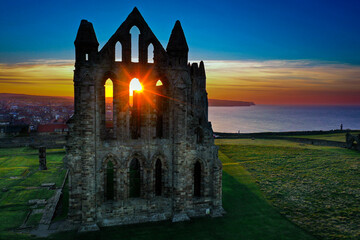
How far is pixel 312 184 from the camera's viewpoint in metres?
28.8

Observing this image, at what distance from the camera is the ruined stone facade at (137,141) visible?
1731 cm

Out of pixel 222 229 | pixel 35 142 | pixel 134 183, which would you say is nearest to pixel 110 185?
pixel 134 183

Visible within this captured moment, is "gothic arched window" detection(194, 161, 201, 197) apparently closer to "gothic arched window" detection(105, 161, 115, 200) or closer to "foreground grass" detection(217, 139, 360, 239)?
"gothic arched window" detection(105, 161, 115, 200)

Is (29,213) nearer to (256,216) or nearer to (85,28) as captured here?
(85,28)

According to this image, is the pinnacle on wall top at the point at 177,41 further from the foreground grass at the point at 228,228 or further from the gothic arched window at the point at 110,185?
the foreground grass at the point at 228,228

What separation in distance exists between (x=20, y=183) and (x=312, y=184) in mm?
30650

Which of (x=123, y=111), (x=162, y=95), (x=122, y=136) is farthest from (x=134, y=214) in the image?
(x=162, y=95)

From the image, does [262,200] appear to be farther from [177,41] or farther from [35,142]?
[35,142]

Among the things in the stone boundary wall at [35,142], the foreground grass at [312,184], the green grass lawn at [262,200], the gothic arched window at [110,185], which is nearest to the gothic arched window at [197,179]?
the green grass lawn at [262,200]

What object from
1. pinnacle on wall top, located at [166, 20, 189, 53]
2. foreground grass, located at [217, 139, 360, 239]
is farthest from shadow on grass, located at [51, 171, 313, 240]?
pinnacle on wall top, located at [166, 20, 189, 53]

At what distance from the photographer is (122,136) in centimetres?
1823

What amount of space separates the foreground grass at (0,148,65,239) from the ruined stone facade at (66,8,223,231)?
4.83 m

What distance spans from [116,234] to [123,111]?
7753mm

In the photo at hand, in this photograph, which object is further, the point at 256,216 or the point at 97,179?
the point at 256,216
